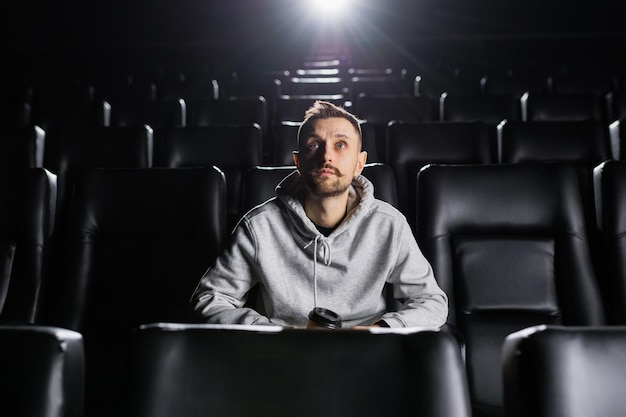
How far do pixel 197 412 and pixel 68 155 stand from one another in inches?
61.1

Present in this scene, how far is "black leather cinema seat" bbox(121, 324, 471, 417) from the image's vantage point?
0.48m

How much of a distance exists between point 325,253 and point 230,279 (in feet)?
0.57

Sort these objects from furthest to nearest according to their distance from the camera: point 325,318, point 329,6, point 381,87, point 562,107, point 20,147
Answer: 1. point 329,6
2. point 381,87
3. point 562,107
4. point 20,147
5. point 325,318

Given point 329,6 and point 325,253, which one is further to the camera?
point 329,6

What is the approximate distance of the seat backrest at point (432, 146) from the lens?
1840 mm

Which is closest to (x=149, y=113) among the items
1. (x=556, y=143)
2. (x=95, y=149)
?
(x=95, y=149)

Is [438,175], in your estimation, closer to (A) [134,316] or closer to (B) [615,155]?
(A) [134,316]

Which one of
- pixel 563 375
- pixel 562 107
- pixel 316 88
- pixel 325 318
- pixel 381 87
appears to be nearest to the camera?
pixel 563 375

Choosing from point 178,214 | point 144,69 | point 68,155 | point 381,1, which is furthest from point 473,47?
point 178,214

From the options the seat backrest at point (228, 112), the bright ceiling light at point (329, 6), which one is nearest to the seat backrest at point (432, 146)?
the seat backrest at point (228, 112)

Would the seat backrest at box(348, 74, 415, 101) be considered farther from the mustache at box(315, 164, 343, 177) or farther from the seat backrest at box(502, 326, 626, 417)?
the seat backrest at box(502, 326, 626, 417)

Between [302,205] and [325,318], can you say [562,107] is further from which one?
[325,318]

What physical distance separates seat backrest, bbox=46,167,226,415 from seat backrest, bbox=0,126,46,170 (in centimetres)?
62

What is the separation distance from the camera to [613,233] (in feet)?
3.89
